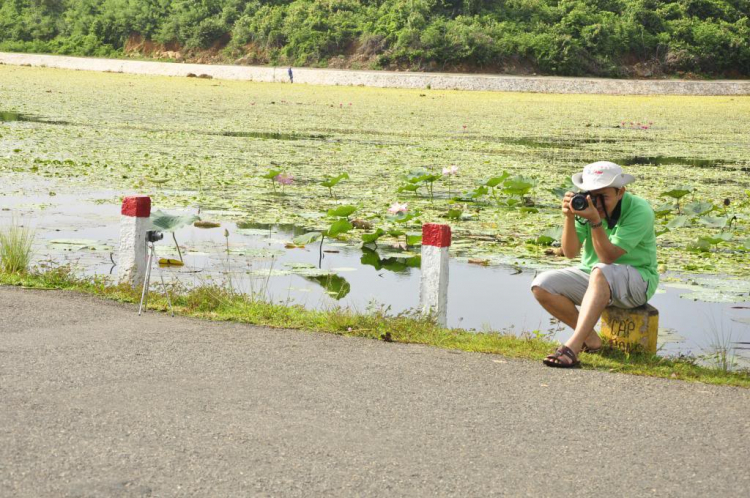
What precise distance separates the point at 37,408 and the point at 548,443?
190 cm

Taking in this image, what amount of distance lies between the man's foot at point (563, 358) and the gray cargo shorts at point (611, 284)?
15.9 inches

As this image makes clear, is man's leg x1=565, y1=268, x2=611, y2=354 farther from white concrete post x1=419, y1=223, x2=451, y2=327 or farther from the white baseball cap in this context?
white concrete post x1=419, y1=223, x2=451, y2=327

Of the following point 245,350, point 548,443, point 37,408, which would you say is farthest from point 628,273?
point 37,408

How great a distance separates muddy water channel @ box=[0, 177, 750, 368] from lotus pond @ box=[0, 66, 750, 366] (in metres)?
0.02

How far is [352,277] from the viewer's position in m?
7.27

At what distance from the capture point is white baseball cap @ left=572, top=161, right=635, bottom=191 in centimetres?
495

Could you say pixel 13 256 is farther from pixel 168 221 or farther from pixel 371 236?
pixel 371 236

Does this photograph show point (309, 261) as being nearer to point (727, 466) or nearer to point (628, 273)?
point (628, 273)

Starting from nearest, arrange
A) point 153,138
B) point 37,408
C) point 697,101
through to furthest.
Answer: point 37,408
point 153,138
point 697,101

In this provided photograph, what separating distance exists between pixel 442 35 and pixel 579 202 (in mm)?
41632

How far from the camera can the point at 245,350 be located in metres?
4.95

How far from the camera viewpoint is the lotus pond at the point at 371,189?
7.15 metres

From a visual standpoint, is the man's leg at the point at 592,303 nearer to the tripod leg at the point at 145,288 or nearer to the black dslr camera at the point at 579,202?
the black dslr camera at the point at 579,202

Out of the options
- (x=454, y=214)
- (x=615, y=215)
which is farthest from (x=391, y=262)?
(x=615, y=215)
